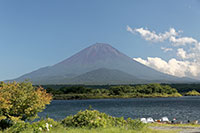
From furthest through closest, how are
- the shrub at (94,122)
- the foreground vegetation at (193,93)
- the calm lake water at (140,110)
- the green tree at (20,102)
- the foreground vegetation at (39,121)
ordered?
the foreground vegetation at (193,93) → the calm lake water at (140,110) → the green tree at (20,102) → the shrub at (94,122) → the foreground vegetation at (39,121)

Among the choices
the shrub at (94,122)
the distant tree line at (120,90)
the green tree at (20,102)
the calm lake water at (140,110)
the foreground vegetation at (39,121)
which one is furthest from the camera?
the distant tree line at (120,90)

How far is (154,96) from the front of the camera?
128 m

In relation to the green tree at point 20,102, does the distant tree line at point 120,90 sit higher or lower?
lower

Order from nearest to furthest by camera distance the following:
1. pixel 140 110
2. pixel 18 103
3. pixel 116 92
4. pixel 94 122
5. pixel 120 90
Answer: pixel 94 122 → pixel 18 103 → pixel 140 110 → pixel 116 92 → pixel 120 90

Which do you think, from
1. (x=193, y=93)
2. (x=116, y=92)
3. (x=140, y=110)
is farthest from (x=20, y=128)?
(x=193, y=93)

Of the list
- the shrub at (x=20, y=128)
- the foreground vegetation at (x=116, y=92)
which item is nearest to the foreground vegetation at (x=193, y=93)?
the foreground vegetation at (x=116, y=92)

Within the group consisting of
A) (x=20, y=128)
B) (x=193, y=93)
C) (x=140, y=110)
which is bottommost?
(x=193, y=93)

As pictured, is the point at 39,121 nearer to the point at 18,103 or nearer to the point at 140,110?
the point at 18,103

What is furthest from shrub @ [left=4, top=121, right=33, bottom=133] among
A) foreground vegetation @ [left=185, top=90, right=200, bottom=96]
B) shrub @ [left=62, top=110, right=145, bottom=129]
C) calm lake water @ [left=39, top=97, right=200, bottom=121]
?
foreground vegetation @ [left=185, top=90, right=200, bottom=96]

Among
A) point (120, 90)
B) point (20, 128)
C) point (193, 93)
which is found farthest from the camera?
point (193, 93)

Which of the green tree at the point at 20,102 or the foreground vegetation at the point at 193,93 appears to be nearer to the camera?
the green tree at the point at 20,102

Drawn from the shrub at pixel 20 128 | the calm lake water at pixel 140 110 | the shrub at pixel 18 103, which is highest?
the shrub at pixel 18 103

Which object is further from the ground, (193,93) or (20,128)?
(20,128)

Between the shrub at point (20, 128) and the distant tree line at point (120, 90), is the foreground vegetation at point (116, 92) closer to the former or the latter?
the distant tree line at point (120, 90)
